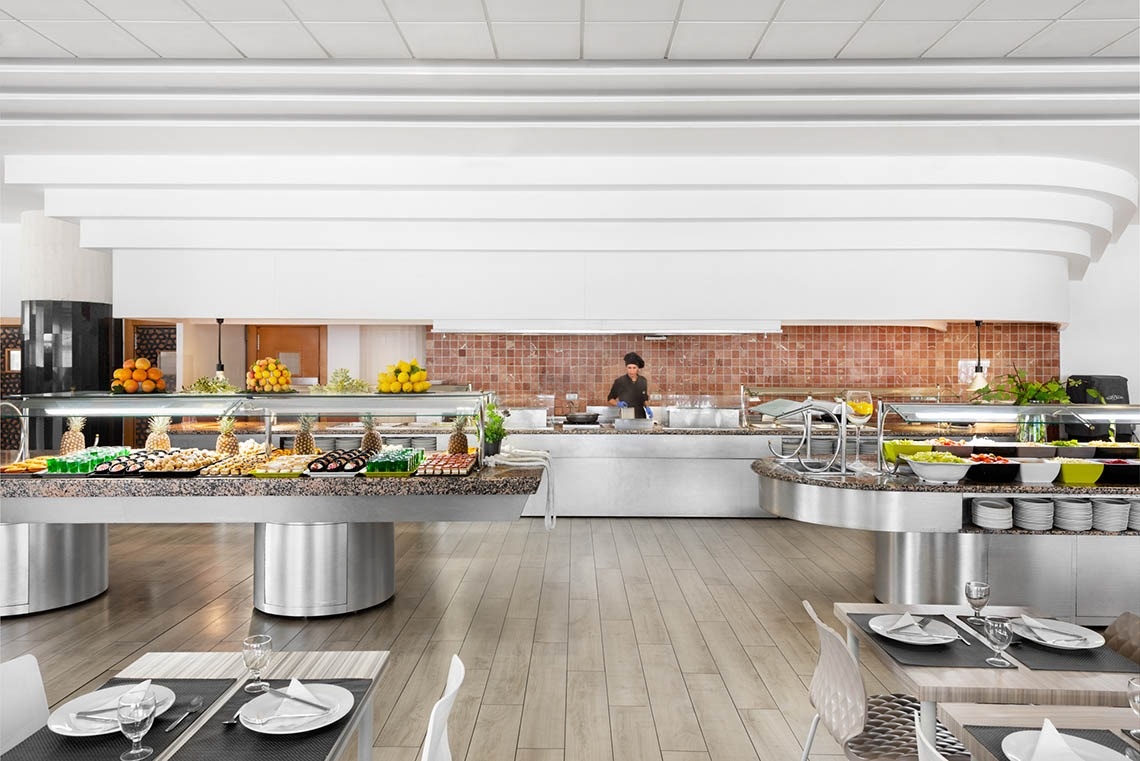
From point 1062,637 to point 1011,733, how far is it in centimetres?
77

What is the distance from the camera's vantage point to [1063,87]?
450 cm

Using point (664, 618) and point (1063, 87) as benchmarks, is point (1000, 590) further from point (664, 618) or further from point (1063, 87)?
point (1063, 87)

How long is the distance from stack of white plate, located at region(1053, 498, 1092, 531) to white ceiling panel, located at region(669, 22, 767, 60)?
3.25 metres

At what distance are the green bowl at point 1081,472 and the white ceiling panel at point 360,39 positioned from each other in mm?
4590

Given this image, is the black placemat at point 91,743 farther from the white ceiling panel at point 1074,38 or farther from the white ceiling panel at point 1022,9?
the white ceiling panel at point 1074,38

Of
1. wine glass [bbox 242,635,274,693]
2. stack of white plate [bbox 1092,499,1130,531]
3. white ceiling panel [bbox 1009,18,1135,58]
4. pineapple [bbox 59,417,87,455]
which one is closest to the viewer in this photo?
wine glass [bbox 242,635,274,693]

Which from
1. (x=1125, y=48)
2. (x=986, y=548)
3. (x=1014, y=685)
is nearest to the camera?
(x=1014, y=685)

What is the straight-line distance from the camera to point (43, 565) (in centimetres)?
459

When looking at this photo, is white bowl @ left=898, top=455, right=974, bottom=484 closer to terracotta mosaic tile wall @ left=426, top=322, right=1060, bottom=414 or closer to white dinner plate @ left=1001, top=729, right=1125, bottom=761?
white dinner plate @ left=1001, top=729, right=1125, bottom=761

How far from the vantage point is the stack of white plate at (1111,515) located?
4.32 m

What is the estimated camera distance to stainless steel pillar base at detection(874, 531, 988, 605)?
14.6ft

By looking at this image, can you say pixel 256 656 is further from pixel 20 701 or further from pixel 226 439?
pixel 226 439

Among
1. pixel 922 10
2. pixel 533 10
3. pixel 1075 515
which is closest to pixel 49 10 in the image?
pixel 533 10

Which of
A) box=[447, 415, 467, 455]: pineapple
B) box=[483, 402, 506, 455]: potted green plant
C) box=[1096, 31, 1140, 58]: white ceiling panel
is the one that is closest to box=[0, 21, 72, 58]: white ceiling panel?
box=[447, 415, 467, 455]: pineapple
